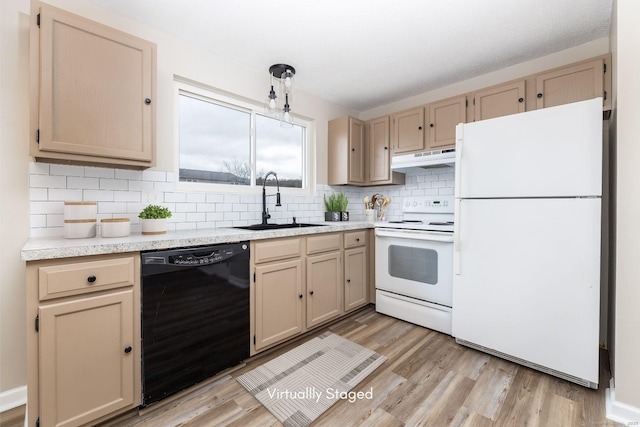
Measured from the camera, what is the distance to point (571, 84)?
7.12 feet

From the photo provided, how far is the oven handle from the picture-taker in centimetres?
238

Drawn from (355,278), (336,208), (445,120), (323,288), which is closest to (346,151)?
(336,208)

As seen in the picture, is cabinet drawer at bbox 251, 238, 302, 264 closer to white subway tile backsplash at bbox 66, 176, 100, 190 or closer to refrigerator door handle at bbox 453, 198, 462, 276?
white subway tile backsplash at bbox 66, 176, 100, 190

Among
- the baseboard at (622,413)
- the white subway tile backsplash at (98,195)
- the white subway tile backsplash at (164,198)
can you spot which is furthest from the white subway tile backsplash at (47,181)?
the baseboard at (622,413)

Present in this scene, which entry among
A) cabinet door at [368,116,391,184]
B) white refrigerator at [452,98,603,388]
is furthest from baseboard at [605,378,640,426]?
cabinet door at [368,116,391,184]

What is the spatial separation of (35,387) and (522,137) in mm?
2955

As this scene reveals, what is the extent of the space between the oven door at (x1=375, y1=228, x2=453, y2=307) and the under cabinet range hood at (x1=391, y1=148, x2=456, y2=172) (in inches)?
29.6

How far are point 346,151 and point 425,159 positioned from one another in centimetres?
89

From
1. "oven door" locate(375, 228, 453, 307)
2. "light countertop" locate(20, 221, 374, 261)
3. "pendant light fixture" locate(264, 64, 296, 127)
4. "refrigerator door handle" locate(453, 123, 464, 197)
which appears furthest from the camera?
"pendant light fixture" locate(264, 64, 296, 127)

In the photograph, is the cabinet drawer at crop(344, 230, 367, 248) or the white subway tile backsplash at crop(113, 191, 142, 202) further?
the cabinet drawer at crop(344, 230, 367, 248)

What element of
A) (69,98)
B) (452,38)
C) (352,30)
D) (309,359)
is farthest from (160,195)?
(452,38)

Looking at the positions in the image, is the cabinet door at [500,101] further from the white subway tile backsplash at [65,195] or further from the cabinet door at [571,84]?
the white subway tile backsplash at [65,195]

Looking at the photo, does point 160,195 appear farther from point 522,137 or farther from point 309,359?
point 522,137

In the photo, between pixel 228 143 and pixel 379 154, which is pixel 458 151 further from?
pixel 228 143
